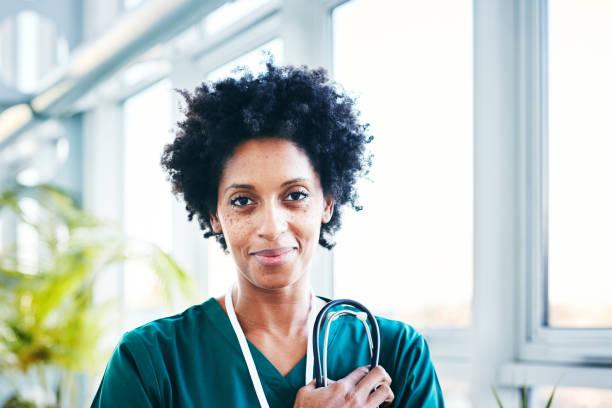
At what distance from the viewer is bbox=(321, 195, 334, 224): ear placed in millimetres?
1399

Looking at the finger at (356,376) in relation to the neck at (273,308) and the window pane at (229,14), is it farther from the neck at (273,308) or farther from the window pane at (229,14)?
the window pane at (229,14)

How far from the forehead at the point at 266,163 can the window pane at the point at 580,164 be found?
2.91 ft

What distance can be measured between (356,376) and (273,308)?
0.80 ft

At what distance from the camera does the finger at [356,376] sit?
3.78 ft

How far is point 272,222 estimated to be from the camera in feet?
4.03

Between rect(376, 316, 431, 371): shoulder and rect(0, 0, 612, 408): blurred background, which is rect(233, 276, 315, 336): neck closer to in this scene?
rect(376, 316, 431, 371): shoulder

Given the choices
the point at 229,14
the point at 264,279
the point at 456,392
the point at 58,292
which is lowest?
the point at 456,392

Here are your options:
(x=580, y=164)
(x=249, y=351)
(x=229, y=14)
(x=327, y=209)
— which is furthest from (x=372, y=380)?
(x=229, y=14)

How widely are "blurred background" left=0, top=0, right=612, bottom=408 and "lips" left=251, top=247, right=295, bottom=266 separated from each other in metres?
0.41

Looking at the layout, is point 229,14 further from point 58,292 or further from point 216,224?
point 216,224

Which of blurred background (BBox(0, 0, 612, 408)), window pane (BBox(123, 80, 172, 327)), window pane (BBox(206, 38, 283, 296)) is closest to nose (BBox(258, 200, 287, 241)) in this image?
blurred background (BBox(0, 0, 612, 408))

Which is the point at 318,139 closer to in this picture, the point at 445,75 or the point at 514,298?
the point at 514,298

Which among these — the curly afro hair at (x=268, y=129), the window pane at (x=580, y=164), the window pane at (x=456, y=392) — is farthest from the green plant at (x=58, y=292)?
the window pane at (x=580, y=164)

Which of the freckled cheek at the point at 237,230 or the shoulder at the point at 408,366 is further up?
the freckled cheek at the point at 237,230
